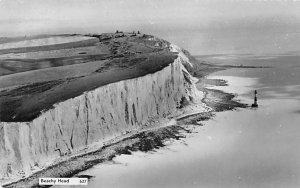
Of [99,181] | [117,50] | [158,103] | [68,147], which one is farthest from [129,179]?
[117,50]

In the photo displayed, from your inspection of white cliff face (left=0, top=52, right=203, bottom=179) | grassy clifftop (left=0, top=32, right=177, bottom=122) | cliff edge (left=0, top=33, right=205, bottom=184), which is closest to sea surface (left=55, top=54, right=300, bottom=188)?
white cliff face (left=0, top=52, right=203, bottom=179)

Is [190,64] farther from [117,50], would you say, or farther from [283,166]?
[283,166]

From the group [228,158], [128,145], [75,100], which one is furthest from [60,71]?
[228,158]

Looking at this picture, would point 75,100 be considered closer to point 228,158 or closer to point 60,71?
point 60,71

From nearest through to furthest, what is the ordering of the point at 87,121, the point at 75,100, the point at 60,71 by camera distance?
the point at 75,100 < the point at 87,121 < the point at 60,71

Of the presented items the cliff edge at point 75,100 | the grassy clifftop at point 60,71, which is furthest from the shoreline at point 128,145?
the grassy clifftop at point 60,71

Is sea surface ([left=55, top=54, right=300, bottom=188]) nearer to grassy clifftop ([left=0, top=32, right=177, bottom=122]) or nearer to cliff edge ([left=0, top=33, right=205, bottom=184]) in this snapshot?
cliff edge ([left=0, top=33, right=205, bottom=184])

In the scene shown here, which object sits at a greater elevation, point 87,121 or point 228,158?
point 87,121
